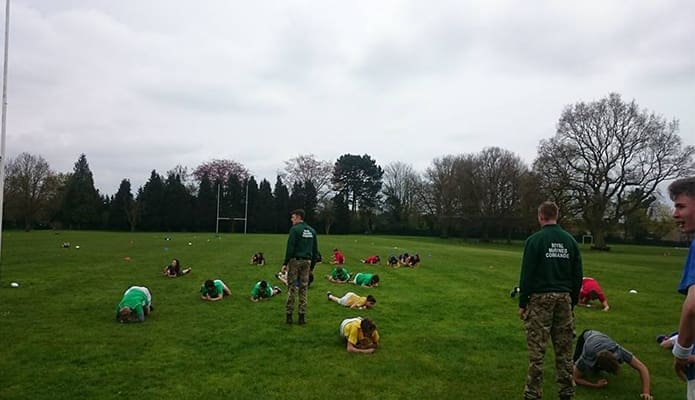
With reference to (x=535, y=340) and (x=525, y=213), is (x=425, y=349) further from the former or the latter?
(x=525, y=213)

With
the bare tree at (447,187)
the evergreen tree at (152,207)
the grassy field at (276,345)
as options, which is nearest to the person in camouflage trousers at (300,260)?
the grassy field at (276,345)

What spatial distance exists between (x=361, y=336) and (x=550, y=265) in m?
3.64

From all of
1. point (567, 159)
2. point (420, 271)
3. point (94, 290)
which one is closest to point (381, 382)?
point (94, 290)

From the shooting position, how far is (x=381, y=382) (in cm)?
628

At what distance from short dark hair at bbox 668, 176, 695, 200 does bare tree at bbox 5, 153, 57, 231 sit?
6946cm

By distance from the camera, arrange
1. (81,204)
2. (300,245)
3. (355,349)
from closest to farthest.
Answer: (355,349)
(300,245)
(81,204)

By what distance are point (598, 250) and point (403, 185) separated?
139ft

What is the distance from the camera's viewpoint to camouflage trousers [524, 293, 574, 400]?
5305 millimetres

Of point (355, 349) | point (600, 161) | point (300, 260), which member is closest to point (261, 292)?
point (300, 260)

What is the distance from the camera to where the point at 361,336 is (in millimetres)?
7828

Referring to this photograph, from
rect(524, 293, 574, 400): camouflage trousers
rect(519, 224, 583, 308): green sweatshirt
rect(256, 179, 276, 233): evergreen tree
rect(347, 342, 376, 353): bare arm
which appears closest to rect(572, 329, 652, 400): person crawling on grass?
rect(524, 293, 574, 400): camouflage trousers

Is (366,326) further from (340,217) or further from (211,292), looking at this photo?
(340,217)

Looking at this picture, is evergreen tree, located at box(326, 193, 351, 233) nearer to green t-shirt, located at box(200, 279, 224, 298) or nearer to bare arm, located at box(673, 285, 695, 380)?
green t-shirt, located at box(200, 279, 224, 298)

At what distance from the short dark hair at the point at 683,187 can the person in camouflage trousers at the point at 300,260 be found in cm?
721
